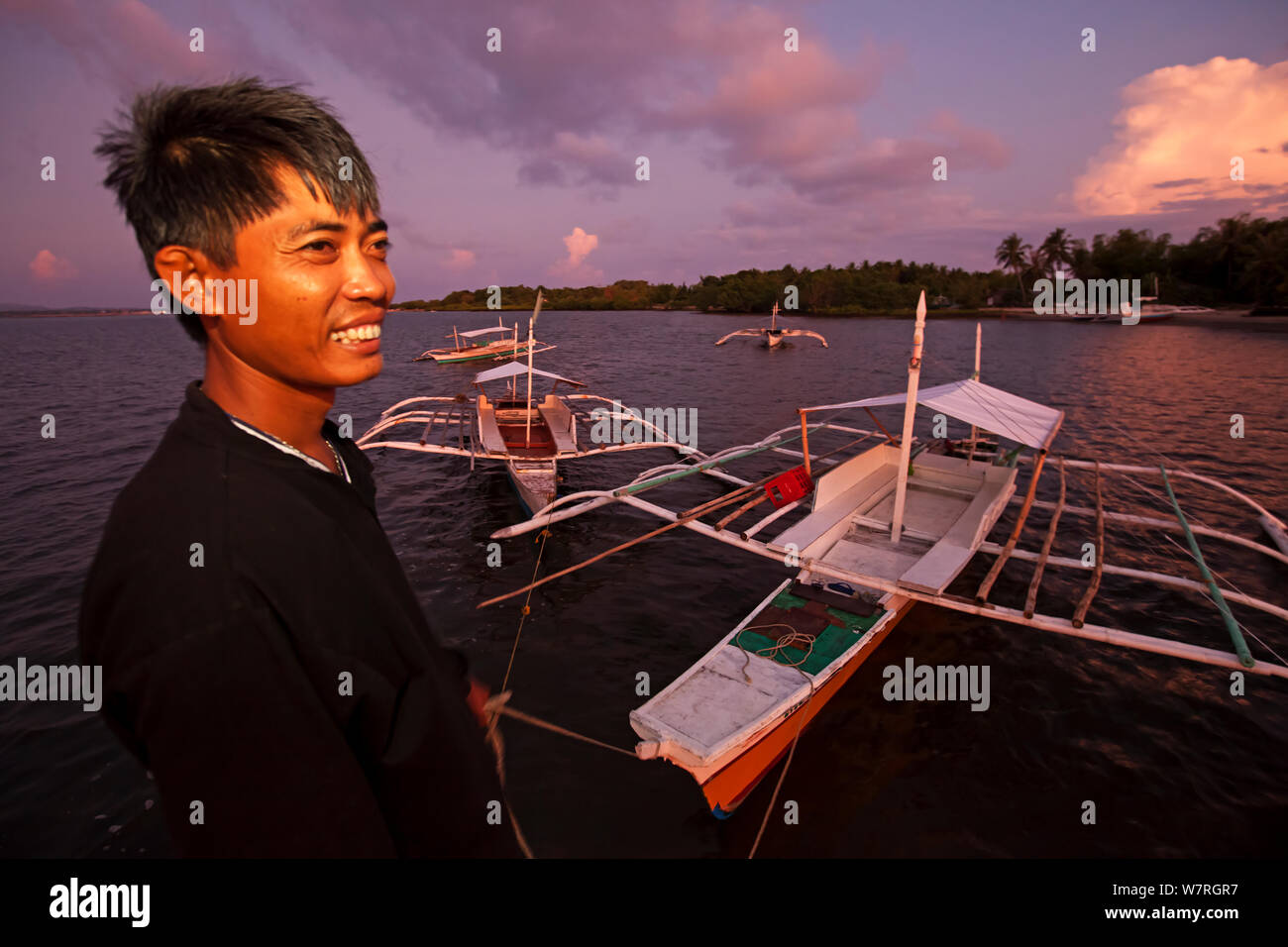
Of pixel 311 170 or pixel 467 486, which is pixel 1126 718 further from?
pixel 467 486

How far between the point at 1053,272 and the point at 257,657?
13769 centimetres

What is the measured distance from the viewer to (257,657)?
1.09 meters

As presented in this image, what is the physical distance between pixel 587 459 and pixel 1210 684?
1869 centimetres

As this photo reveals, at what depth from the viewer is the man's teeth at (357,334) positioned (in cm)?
154

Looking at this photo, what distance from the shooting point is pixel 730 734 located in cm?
633

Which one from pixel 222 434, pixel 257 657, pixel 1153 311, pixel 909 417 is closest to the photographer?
pixel 257 657

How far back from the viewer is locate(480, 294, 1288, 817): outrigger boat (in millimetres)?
6727

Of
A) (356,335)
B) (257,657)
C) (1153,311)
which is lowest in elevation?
(257,657)

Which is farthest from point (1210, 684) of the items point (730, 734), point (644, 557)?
point (644, 557)

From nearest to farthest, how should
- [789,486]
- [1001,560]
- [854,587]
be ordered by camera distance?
[854,587], [1001,560], [789,486]

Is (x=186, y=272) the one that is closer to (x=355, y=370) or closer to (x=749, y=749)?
(x=355, y=370)

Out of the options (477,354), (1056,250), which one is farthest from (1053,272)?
(477,354)

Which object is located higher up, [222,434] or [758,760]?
[222,434]
